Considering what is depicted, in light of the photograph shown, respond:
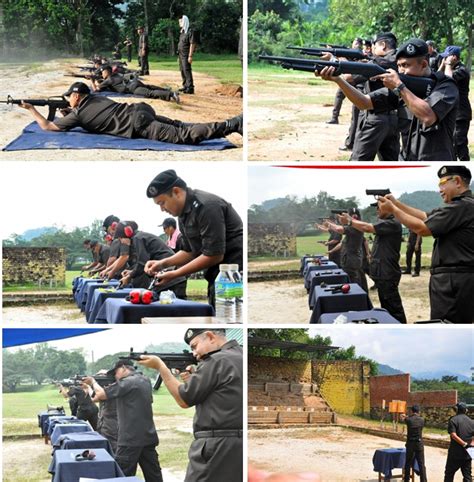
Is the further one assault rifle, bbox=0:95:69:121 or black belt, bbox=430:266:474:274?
assault rifle, bbox=0:95:69:121

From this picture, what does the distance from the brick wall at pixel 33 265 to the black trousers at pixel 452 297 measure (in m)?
2.11

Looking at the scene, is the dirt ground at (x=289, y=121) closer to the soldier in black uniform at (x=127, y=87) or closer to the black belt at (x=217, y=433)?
the soldier in black uniform at (x=127, y=87)

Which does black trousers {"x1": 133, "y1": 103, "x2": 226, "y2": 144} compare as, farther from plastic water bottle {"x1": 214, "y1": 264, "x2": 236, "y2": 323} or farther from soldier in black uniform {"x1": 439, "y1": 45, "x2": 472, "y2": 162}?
soldier in black uniform {"x1": 439, "y1": 45, "x2": 472, "y2": 162}

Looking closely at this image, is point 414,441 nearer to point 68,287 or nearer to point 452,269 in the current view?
point 452,269

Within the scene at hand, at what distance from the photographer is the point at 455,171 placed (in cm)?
659

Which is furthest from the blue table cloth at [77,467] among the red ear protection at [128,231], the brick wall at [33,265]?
the red ear protection at [128,231]

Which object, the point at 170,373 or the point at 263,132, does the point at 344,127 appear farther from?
the point at 170,373

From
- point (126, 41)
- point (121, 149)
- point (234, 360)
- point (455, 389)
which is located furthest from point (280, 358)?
point (126, 41)

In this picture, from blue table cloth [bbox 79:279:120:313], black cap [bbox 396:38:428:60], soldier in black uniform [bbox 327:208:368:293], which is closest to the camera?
black cap [bbox 396:38:428:60]

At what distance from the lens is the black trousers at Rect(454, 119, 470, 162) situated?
6.70 metres

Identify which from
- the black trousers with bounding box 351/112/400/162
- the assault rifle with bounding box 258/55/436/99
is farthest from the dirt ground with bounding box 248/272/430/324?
the assault rifle with bounding box 258/55/436/99

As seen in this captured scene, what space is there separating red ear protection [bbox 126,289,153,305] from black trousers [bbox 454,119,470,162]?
1.93 m

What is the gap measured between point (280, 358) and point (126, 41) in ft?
6.66

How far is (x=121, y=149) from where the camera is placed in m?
6.72
